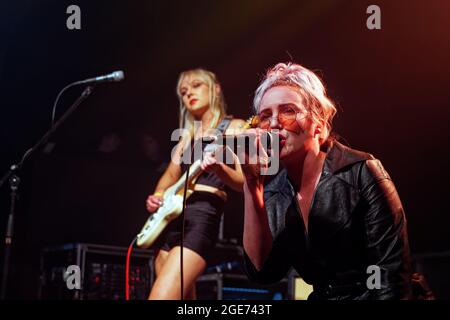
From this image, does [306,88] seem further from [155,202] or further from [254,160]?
[155,202]

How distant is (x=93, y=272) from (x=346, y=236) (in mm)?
2541

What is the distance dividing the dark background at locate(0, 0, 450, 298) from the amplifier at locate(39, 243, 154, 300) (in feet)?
2.41

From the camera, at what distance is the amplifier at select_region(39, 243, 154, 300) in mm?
3811

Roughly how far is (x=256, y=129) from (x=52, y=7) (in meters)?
3.06

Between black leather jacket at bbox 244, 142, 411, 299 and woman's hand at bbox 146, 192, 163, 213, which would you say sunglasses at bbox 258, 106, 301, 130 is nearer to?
black leather jacket at bbox 244, 142, 411, 299

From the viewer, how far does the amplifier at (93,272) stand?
12.5 feet

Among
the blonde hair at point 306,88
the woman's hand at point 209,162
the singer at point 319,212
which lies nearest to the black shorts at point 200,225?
the woman's hand at point 209,162

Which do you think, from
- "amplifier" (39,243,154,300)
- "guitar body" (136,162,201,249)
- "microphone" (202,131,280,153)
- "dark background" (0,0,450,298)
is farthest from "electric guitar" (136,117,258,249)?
"microphone" (202,131,280,153)

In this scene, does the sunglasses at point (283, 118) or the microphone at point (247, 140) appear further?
the sunglasses at point (283, 118)

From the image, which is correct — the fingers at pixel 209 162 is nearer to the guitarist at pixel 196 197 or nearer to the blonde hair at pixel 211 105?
the guitarist at pixel 196 197

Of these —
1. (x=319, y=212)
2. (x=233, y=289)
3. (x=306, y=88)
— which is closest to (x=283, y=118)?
(x=306, y=88)

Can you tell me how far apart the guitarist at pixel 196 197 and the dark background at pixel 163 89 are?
623 mm

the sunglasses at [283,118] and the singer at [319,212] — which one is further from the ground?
the sunglasses at [283,118]

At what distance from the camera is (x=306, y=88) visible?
6.19 ft
